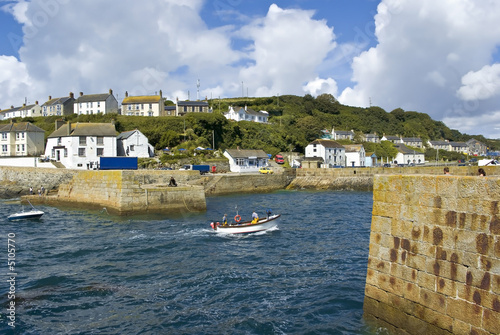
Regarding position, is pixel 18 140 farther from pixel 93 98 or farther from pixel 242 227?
pixel 242 227

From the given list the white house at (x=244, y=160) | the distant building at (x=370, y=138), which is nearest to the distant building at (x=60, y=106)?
the white house at (x=244, y=160)

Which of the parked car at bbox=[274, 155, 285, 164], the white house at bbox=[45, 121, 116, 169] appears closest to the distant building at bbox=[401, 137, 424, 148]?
the parked car at bbox=[274, 155, 285, 164]

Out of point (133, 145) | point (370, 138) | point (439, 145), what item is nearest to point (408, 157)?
point (370, 138)

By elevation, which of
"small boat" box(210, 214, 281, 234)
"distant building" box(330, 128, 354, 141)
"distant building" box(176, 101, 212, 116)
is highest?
"distant building" box(176, 101, 212, 116)

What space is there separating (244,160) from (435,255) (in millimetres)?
53535

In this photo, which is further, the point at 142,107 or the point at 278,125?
the point at 278,125

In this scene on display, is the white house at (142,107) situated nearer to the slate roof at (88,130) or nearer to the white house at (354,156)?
the slate roof at (88,130)

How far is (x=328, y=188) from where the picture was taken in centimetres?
5166

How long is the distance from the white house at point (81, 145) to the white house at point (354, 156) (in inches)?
2012

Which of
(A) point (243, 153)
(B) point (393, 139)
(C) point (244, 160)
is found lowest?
(C) point (244, 160)

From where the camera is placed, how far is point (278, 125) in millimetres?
91500

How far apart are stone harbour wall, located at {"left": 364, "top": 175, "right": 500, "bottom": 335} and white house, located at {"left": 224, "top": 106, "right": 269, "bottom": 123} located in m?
79.7

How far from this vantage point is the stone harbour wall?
661cm

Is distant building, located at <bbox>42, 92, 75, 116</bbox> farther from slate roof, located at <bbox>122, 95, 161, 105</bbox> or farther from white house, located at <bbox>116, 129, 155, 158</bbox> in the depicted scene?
white house, located at <bbox>116, 129, 155, 158</bbox>
